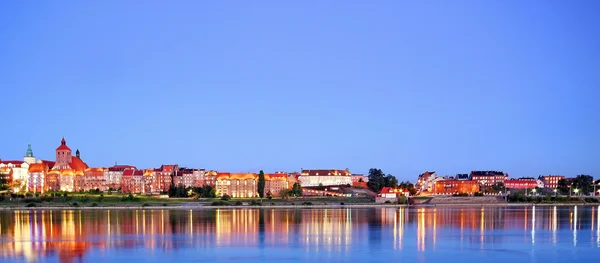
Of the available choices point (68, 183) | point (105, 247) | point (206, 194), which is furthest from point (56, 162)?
point (105, 247)

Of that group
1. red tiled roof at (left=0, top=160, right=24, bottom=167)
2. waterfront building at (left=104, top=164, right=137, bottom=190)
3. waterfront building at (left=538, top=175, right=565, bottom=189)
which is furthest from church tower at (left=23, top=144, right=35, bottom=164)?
waterfront building at (left=538, top=175, right=565, bottom=189)

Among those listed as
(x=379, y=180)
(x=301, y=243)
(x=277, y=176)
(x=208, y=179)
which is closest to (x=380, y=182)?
(x=379, y=180)

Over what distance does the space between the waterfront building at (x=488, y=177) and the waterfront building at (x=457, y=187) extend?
1.64 metres

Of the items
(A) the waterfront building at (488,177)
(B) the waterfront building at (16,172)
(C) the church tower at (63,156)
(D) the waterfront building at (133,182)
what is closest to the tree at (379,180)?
(A) the waterfront building at (488,177)

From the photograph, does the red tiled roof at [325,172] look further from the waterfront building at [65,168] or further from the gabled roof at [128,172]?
the waterfront building at [65,168]

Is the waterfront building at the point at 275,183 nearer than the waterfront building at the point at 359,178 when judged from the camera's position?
Yes

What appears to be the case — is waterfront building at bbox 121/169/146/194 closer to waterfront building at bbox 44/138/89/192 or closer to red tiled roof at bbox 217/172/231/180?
waterfront building at bbox 44/138/89/192

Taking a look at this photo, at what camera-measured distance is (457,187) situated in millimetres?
149125

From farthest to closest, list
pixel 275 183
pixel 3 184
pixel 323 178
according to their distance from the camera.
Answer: pixel 323 178, pixel 275 183, pixel 3 184

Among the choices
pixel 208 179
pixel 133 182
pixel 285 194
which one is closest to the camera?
pixel 285 194

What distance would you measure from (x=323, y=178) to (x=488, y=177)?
3450cm

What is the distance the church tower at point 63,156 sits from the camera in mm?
124606

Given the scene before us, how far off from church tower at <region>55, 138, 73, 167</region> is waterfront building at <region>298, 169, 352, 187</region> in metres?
45.0

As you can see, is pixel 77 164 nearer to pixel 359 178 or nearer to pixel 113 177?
pixel 113 177
